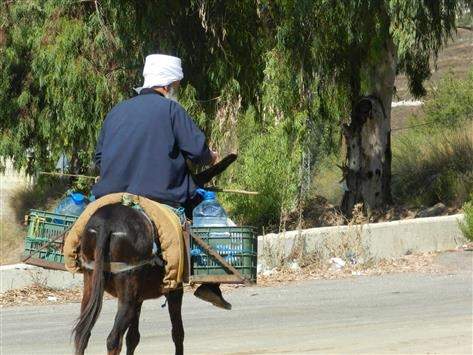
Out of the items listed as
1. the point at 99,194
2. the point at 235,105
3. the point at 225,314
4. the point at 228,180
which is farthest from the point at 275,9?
the point at 99,194

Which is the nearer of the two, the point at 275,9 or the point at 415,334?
the point at 415,334

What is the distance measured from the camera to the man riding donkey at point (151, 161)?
8297mm

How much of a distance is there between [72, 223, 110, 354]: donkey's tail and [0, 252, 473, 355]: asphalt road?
2512 millimetres

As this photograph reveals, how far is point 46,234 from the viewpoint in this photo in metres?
9.10

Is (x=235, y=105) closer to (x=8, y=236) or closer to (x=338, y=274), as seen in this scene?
(x=338, y=274)

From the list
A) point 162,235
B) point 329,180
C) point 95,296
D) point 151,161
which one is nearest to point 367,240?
point 151,161

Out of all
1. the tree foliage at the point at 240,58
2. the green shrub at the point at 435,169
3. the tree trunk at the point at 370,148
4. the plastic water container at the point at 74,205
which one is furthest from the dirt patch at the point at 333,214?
the plastic water container at the point at 74,205

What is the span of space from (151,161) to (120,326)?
3.91 ft

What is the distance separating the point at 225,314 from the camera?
44.2 feet

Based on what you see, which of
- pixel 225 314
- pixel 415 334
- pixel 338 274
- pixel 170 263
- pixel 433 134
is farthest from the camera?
pixel 433 134

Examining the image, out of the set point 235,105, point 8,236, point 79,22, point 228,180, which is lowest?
point 8,236

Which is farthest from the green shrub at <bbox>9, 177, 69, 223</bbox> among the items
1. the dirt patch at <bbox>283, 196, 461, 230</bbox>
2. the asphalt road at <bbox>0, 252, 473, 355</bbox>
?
the asphalt road at <bbox>0, 252, 473, 355</bbox>

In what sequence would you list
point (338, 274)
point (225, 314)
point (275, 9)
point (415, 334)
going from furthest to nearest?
point (275, 9), point (338, 274), point (225, 314), point (415, 334)

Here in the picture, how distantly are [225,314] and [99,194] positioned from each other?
5140 millimetres
